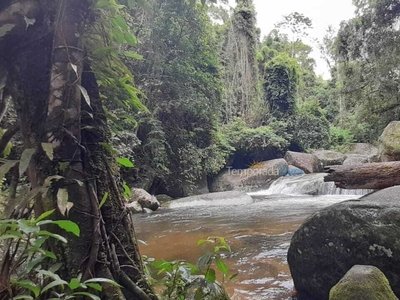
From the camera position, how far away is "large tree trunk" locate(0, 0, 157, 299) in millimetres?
1246

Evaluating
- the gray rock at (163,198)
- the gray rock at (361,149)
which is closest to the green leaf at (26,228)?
the gray rock at (163,198)

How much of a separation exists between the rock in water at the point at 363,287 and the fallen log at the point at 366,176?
2.94m

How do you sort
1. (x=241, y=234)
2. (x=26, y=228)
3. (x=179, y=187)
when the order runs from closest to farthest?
(x=26, y=228) → (x=241, y=234) → (x=179, y=187)

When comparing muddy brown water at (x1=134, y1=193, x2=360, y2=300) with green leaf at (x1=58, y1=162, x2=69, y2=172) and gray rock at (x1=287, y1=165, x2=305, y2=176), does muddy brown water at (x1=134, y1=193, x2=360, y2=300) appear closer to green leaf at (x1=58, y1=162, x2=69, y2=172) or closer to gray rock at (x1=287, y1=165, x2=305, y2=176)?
green leaf at (x1=58, y1=162, x2=69, y2=172)

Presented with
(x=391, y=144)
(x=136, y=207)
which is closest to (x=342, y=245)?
(x=136, y=207)

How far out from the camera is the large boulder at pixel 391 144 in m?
8.67

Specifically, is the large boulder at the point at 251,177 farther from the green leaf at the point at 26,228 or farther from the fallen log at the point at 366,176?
the green leaf at the point at 26,228

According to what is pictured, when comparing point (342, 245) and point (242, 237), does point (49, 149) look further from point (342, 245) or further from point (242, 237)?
point (242, 237)

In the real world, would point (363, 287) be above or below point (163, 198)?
above

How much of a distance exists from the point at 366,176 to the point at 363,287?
326cm

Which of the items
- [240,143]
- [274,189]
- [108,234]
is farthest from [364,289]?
[240,143]

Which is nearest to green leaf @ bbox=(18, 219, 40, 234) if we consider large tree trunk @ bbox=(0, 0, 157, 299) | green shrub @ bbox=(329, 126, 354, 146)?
large tree trunk @ bbox=(0, 0, 157, 299)

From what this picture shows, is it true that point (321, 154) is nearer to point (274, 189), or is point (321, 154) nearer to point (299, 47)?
point (274, 189)

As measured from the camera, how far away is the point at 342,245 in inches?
98.7
